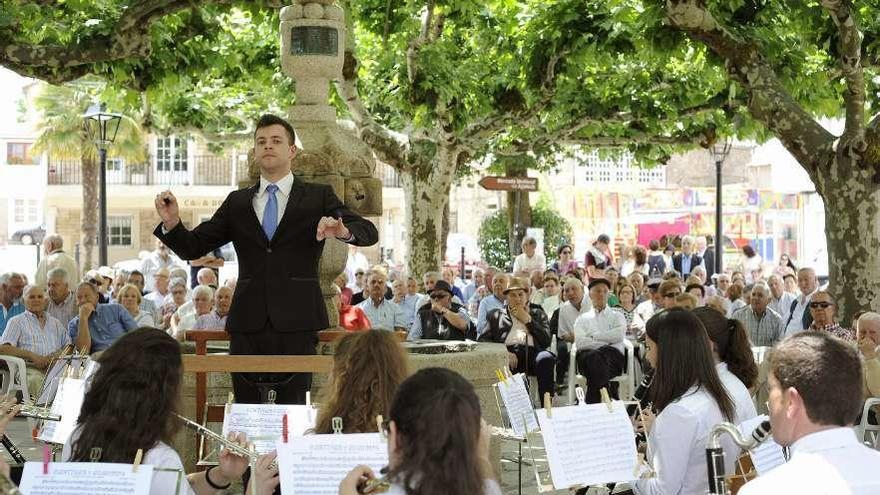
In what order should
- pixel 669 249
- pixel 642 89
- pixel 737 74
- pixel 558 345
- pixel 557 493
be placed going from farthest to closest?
pixel 669 249, pixel 642 89, pixel 558 345, pixel 737 74, pixel 557 493

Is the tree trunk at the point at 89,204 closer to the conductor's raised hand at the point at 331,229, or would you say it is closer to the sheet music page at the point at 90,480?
the conductor's raised hand at the point at 331,229

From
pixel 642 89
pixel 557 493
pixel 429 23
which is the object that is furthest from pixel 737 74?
pixel 642 89

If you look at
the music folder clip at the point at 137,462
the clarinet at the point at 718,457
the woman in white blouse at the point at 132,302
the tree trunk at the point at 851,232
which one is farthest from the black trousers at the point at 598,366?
the music folder clip at the point at 137,462

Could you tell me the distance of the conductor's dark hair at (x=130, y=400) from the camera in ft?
13.6

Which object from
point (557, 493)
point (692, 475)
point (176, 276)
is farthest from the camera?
point (176, 276)

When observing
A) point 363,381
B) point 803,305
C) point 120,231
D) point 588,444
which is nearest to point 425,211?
point 803,305

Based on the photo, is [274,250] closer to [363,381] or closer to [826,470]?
[363,381]

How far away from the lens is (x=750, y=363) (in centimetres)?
604

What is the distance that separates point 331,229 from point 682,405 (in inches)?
68.5

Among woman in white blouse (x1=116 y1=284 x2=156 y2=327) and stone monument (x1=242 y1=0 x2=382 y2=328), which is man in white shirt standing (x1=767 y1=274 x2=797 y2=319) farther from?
stone monument (x1=242 y1=0 x2=382 y2=328)

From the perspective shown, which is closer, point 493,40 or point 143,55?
point 143,55

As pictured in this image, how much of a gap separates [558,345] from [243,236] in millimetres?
7272

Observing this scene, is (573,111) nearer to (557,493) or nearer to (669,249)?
(669,249)

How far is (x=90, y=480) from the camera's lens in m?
3.85
